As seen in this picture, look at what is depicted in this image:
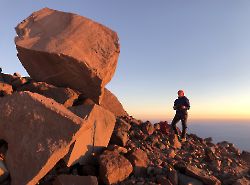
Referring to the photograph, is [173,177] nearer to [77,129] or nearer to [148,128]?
[77,129]

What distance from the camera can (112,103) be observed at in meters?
14.3

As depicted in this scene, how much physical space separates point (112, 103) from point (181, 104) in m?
2.83

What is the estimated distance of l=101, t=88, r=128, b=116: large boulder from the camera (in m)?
14.0

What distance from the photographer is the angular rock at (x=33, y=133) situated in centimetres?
824

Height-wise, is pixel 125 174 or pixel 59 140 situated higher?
pixel 59 140

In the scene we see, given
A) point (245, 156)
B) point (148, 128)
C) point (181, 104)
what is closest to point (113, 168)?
point (148, 128)

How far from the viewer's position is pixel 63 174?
8.47m

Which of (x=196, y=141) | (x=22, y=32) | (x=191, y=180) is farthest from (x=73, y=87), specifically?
(x=196, y=141)

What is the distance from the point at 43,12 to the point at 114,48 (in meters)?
3.16

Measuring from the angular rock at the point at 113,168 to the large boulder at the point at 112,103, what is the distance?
4.78m

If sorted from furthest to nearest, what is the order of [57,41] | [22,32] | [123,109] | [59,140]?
[123,109] < [22,32] < [57,41] < [59,140]

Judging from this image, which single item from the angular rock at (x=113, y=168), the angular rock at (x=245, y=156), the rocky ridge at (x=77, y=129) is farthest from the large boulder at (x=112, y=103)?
the angular rock at (x=245, y=156)

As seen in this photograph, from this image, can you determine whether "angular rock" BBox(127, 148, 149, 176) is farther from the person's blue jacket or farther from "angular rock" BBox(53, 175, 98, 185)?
the person's blue jacket

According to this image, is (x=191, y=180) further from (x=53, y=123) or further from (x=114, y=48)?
(x=114, y=48)
